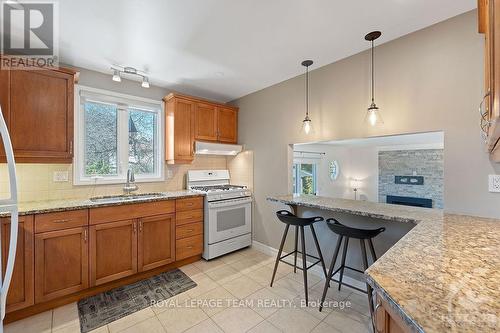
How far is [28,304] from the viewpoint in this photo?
1889mm

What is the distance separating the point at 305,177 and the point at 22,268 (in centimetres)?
486

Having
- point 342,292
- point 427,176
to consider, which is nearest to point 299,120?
point 342,292

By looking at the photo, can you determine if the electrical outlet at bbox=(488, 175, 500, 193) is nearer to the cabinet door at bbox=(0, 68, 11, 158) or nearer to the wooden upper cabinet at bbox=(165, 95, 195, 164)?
the wooden upper cabinet at bbox=(165, 95, 195, 164)

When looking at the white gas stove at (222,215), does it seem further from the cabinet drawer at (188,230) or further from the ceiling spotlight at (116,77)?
the ceiling spotlight at (116,77)

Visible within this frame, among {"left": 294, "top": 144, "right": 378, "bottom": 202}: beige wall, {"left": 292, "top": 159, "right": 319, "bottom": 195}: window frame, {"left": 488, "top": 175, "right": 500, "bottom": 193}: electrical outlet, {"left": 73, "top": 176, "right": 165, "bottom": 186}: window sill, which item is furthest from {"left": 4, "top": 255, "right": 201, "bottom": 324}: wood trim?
{"left": 294, "top": 144, "right": 378, "bottom": 202}: beige wall

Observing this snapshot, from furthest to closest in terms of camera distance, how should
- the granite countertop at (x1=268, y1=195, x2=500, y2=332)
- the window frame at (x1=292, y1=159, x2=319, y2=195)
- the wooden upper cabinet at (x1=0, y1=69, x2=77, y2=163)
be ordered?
the window frame at (x1=292, y1=159, x2=319, y2=195), the wooden upper cabinet at (x1=0, y1=69, x2=77, y2=163), the granite countertop at (x1=268, y1=195, x2=500, y2=332)

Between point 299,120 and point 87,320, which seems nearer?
Answer: point 87,320

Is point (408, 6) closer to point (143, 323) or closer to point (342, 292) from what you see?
point (342, 292)

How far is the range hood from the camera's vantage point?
335 centimetres

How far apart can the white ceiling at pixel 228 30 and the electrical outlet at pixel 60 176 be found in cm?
126

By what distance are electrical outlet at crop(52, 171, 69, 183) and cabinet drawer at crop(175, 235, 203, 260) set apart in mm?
1480

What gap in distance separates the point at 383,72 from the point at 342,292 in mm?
2264

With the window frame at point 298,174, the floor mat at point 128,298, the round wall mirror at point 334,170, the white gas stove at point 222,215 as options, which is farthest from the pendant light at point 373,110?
the round wall mirror at point 334,170

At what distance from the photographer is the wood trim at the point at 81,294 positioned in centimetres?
190
